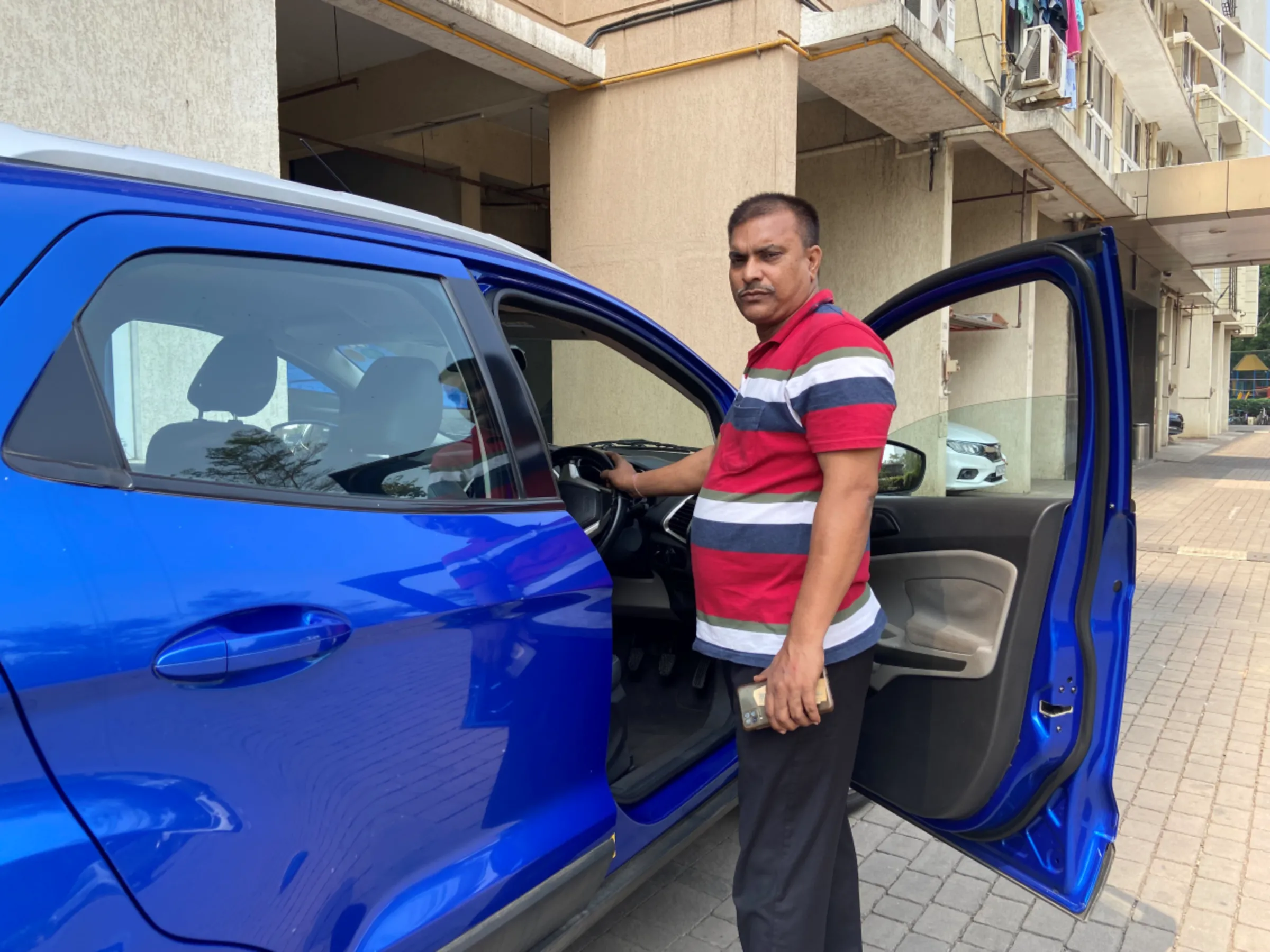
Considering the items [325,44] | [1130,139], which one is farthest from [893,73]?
[1130,139]

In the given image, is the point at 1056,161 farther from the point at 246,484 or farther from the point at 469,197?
the point at 246,484

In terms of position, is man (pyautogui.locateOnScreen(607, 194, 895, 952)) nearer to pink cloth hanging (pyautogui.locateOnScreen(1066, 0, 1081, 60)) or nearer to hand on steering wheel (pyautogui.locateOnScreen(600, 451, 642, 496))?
hand on steering wheel (pyautogui.locateOnScreen(600, 451, 642, 496))

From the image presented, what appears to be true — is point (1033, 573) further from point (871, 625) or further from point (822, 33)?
point (822, 33)

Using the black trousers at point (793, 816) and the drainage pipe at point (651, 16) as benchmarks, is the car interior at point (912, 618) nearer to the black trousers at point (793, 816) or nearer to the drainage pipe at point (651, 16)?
the black trousers at point (793, 816)

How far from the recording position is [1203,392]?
104 ft

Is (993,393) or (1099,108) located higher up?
(1099,108)

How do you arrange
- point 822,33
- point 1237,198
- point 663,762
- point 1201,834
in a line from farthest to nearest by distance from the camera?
point 1237,198 < point 822,33 < point 1201,834 < point 663,762

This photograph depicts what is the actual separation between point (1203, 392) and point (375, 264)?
3631cm

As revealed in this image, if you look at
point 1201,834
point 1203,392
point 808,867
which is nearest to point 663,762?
point 808,867

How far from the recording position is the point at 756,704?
5.94 ft

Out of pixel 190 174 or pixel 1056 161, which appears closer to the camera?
pixel 190 174

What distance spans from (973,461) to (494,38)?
5.33 m

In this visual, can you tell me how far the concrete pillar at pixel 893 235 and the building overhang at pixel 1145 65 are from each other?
7.79m

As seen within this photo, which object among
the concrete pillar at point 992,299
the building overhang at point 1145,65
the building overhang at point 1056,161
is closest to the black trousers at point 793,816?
the building overhang at point 1056,161
